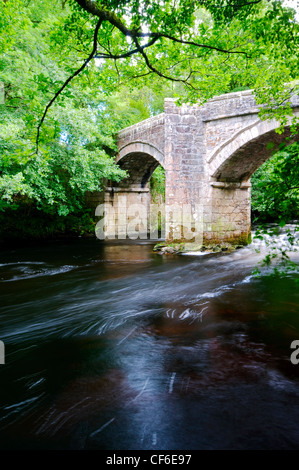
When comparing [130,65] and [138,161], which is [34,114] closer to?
[130,65]

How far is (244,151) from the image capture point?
7.39 m

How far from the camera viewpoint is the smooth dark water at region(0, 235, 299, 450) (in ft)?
5.19

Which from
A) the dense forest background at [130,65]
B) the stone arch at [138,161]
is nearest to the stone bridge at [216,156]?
the stone arch at [138,161]

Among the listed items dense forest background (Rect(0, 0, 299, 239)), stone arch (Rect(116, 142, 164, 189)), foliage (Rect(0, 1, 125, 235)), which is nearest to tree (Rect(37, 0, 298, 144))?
dense forest background (Rect(0, 0, 299, 239))

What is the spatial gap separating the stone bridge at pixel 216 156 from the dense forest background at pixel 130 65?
1.55 m

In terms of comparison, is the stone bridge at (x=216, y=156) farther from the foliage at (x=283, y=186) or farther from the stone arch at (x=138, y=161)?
the foliage at (x=283, y=186)

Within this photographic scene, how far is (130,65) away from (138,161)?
8248mm

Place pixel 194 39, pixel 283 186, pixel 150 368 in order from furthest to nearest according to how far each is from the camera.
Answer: pixel 194 39 → pixel 150 368 → pixel 283 186

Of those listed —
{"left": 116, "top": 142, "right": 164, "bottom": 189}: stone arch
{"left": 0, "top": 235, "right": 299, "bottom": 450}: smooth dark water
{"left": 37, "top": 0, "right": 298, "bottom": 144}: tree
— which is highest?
{"left": 116, "top": 142, "right": 164, "bottom": 189}: stone arch

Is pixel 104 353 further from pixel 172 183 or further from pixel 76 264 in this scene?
pixel 172 183

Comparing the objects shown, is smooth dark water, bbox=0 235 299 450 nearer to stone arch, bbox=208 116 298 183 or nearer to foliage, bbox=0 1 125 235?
foliage, bbox=0 1 125 235

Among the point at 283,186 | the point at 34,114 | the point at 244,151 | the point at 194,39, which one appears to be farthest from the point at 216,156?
the point at 283,186

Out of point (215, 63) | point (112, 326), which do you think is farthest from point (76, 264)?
point (215, 63)

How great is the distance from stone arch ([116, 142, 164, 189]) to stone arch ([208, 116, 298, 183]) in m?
2.07
